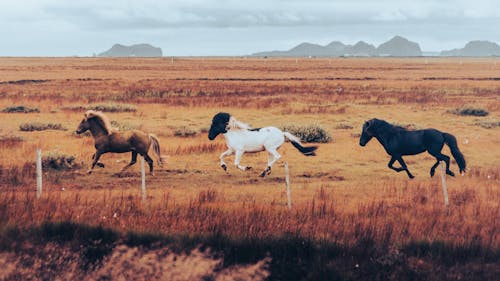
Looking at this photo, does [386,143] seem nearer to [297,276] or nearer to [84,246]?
[297,276]

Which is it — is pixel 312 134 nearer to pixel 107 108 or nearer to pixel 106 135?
pixel 106 135

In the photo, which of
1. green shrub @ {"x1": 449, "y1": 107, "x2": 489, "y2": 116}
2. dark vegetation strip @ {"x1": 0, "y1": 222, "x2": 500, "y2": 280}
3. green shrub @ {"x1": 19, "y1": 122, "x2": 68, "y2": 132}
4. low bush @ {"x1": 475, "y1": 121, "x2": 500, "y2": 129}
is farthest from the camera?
green shrub @ {"x1": 449, "y1": 107, "x2": 489, "y2": 116}

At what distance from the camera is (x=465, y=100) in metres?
43.2

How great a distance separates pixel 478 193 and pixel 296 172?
6.06 meters

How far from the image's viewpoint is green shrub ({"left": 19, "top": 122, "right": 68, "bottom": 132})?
1065 inches

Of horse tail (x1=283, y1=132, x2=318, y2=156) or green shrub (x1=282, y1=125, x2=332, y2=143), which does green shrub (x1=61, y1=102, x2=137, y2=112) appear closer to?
green shrub (x1=282, y1=125, x2=332, y2=143)

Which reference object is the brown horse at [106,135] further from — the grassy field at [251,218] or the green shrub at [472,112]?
the green shrub at [472,112]

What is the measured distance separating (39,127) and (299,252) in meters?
20.7

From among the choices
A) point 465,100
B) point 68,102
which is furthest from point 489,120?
point 68,102

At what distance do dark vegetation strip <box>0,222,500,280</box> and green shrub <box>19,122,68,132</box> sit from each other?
56.7 ft

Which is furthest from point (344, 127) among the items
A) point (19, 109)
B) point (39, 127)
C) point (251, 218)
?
point (19, 109)

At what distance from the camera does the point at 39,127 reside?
27.2m

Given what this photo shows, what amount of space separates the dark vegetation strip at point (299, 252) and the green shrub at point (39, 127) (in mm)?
17278

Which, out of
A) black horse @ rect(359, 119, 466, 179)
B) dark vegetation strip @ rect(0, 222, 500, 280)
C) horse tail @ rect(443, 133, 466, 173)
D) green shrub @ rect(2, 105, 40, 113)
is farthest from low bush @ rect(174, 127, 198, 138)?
dark vegetation strip @ rect(0, 222, 500, 280)
